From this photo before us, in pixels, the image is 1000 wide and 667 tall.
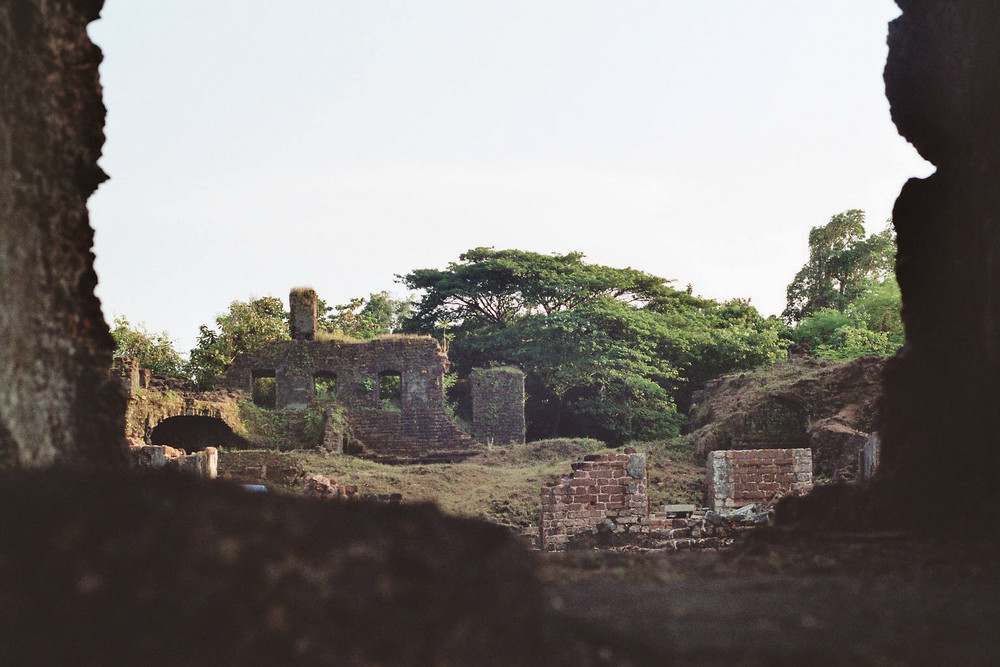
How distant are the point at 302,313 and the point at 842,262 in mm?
20620

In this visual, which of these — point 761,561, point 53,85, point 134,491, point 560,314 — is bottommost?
point 761,561

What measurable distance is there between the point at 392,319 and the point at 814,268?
58.2 feet

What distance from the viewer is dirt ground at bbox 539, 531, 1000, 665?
297 cm

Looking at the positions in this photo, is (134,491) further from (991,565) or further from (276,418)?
(276,418)

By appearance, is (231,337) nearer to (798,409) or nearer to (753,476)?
(798,409)

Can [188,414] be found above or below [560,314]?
below

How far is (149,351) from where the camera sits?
112ft

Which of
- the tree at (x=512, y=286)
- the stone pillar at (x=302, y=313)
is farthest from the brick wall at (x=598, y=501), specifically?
the tree at (x=512, y=286)

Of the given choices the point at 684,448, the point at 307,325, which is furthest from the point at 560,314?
the point at 684,448

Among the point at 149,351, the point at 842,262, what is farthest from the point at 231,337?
the point at 842,262

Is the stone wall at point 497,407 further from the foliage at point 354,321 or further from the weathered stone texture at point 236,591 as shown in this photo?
the weathered stone texture at point 236,591

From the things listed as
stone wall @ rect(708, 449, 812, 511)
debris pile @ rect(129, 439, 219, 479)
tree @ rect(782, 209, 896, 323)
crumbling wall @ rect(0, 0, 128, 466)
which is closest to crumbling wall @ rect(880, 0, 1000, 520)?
crumbling wall @ rect(0, 0, 128, 466)

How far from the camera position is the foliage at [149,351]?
33812mm

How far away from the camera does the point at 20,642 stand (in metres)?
2.70
